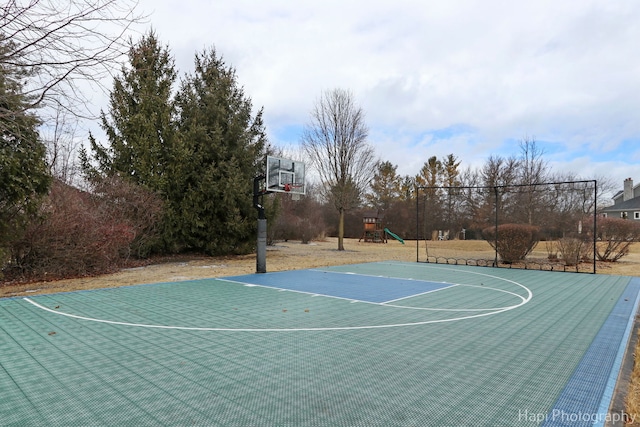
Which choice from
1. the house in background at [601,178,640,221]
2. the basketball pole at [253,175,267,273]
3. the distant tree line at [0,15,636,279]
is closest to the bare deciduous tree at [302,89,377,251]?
the distant tree line at [0,15,636,279]

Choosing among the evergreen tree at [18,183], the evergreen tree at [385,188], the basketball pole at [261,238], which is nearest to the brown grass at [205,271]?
the basketball pole at [261,238]

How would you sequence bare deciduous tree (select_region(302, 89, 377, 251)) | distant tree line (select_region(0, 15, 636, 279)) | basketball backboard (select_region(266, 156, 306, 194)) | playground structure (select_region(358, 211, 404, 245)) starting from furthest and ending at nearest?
A: playground structure (select_region(358, 211, 404, 245)) < bare deciduous tree (select_region(302, 89, 377, 251)) < basketball backboard (select_region(266, 156, 306, 194)) < distant tree line (select_region(0, 15, 636, 279))

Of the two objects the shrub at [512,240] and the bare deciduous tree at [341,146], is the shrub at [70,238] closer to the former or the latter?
the bare deciduous tree at [341,146]

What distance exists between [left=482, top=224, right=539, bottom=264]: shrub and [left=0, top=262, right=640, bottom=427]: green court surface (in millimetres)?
5622

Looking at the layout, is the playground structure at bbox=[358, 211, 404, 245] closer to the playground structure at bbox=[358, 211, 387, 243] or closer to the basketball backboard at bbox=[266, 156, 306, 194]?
the playground structure at bbox=[358, 211, 387, 243]

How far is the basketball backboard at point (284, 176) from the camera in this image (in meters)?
10.6

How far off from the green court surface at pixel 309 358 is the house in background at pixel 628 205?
3904cm

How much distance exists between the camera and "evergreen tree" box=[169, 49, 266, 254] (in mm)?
13391

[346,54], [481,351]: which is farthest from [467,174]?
[481,351]

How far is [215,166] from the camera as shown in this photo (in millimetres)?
13953

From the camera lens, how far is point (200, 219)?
13531mm

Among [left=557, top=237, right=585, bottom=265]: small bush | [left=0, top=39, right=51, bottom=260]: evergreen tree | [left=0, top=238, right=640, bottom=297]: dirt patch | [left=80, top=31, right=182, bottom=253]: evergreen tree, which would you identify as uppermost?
[left=80, top=31, right=182, bottom=253]: evergreen tree

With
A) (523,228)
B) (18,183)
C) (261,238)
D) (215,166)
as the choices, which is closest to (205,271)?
(261,238)

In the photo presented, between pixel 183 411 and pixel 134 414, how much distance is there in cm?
29
